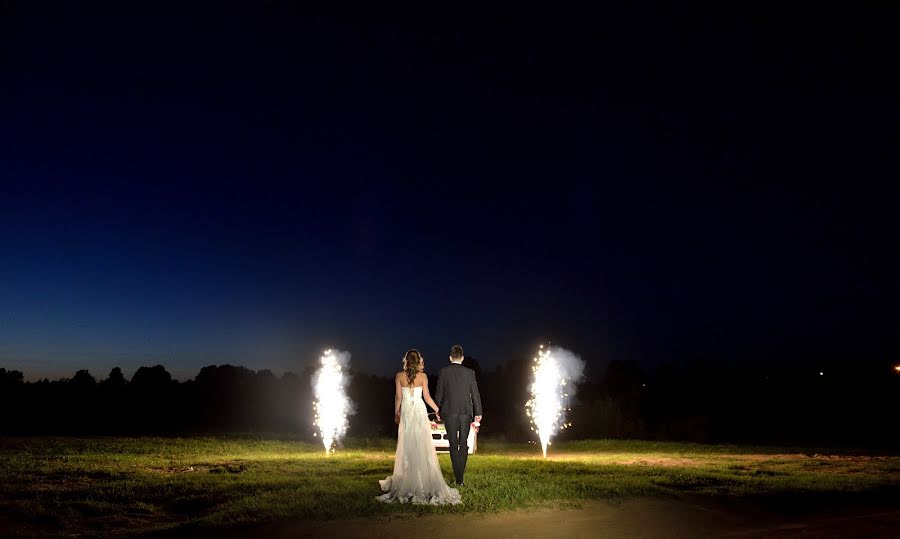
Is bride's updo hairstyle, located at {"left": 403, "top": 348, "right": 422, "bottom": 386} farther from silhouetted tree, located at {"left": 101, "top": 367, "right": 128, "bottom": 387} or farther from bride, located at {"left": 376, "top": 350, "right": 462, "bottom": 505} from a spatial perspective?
silhouetted tree, located at {"left": 101, "top": 367, "right": 128, "bottom": 387}

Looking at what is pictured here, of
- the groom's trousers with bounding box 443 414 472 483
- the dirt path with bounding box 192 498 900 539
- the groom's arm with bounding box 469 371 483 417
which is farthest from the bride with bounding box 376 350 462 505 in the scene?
the dirt path with bounding box 192 498 900 539

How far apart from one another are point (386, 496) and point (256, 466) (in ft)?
24.1

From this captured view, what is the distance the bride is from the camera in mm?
11773

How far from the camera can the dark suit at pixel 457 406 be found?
13.5 metres

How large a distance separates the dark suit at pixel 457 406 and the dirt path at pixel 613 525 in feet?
8.99

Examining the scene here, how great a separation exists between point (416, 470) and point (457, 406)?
1794 millimetres

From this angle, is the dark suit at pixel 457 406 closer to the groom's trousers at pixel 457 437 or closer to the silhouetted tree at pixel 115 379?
the groom's trousers at pixel 457 437

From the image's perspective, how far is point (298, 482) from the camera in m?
14.2

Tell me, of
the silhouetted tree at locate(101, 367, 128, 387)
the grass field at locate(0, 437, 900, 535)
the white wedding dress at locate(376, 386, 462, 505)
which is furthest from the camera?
the silhouetted tree at locate(101, 367, 128, 387)

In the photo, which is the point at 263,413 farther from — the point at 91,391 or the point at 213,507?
the point at 213,507

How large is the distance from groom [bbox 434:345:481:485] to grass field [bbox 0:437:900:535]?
632mm

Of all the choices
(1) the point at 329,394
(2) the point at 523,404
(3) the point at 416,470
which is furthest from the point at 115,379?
(3) the point at 416,470

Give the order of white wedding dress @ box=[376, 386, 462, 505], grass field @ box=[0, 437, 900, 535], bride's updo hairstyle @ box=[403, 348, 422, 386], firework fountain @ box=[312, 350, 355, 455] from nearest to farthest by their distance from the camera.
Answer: grass field @ box=[0, 437, 900, 535] → white wedding dress @ box=[376, 386, 462, 505] → bride's updo hairstyle @ box=[403, 348, 422, 386] → firework fountain @ box=[312, 350, 355, 455]

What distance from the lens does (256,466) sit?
18.3 meters
